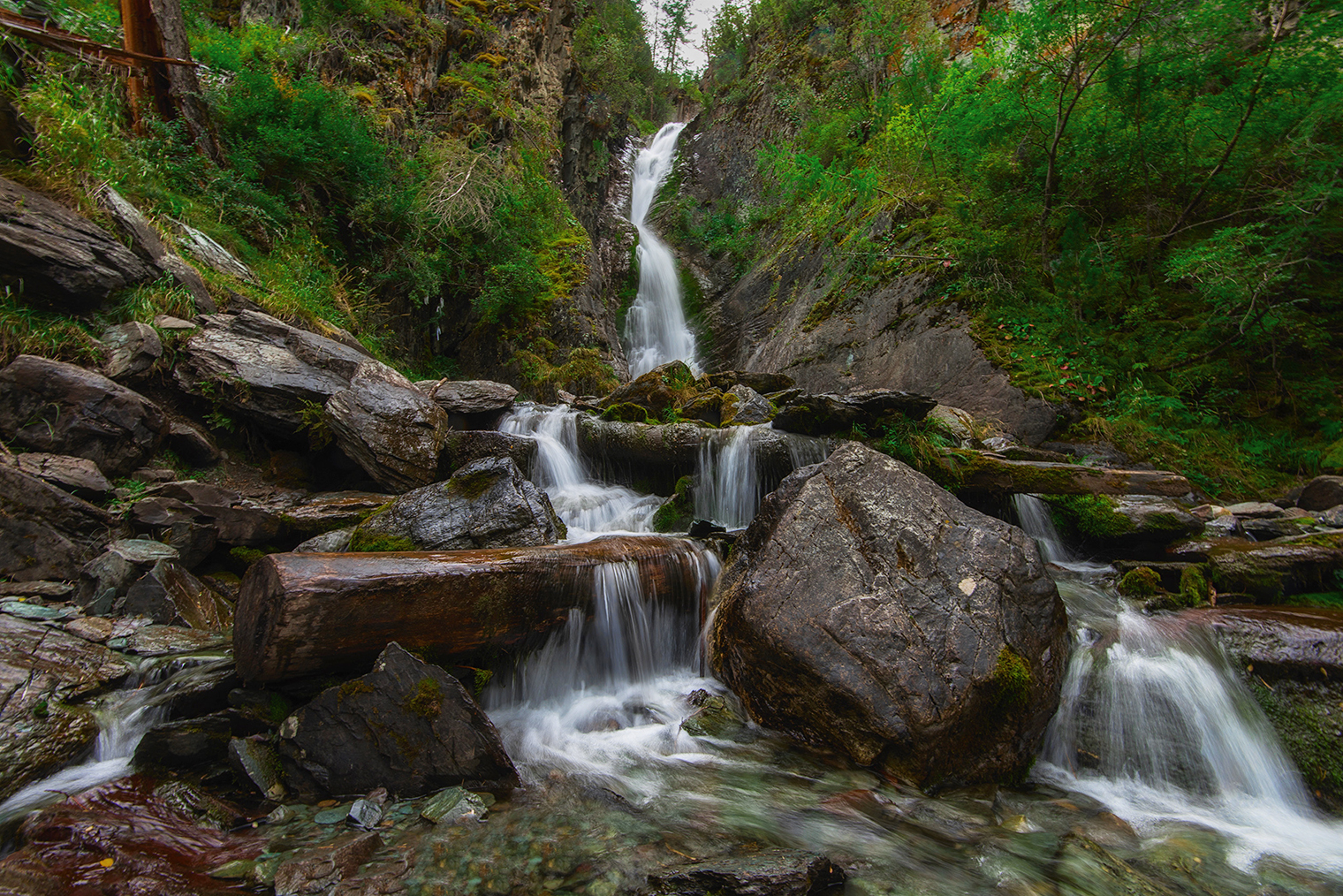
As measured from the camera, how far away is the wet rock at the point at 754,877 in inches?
86.7

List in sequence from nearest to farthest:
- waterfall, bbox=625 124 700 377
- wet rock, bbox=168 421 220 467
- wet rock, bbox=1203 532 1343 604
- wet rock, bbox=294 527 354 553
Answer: wet rock, bbox=1203 532 1343 604, wet rock, bbox=294 527 354 553, wet rock, bbox=168 421 220 467, waterfall, bbox=625 124 700 377

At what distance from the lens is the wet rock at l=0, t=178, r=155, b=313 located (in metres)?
4.82

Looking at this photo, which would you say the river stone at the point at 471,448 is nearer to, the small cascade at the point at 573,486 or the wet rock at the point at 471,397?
the small cascade at the point at 573,486

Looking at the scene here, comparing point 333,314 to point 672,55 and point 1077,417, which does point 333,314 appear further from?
point 672,55

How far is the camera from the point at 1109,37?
692 cm

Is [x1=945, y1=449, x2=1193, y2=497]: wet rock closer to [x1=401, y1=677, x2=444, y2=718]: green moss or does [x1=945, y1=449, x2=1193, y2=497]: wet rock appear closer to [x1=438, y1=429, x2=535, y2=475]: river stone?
[x1=438, y1=429, x2=535, y2=475]: river stone

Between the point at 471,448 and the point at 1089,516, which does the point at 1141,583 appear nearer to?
the point at 1089,516

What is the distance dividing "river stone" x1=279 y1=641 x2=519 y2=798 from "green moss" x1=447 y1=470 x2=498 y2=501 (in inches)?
90.4

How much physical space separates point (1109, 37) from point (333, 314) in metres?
11.9

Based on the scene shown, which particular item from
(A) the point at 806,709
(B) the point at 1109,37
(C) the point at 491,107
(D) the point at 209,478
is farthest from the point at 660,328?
(A) the point at 806,709

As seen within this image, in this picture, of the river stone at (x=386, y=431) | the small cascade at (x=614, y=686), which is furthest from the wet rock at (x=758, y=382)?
the small cascade at (x=614, y=686)

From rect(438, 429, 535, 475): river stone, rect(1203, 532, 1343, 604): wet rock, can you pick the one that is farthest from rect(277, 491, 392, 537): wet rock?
rect(1203, 532, 1343, 604): wet rock

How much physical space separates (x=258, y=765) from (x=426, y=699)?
84 centimetres

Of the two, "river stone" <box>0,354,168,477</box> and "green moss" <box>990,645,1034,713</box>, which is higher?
"river stone" <box>0,354,168,477</box>
